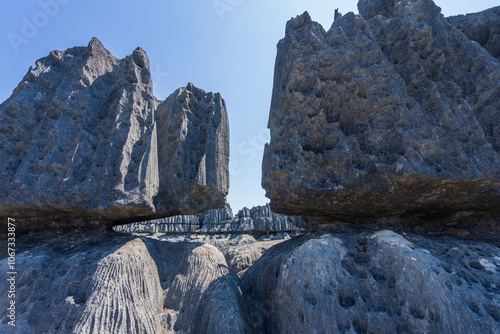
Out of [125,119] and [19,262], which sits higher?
[125,119]

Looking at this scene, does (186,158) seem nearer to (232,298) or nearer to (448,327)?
(232,298)

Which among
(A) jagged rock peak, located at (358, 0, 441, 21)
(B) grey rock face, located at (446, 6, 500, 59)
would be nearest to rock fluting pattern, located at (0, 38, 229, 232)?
(A) jagged rock peak, located at (358, 0, 441, 21)

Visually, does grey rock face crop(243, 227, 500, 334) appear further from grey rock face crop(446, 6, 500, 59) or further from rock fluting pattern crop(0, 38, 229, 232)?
grey rock face crop(446, 6, 500, 59)

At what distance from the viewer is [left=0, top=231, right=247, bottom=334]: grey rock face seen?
14.3 feet

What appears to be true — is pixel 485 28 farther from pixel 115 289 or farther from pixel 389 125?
pixel 115 289

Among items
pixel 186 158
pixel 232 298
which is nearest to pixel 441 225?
pixel 232 298

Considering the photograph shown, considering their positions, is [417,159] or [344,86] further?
[344,86]

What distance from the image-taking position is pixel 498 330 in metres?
3.08

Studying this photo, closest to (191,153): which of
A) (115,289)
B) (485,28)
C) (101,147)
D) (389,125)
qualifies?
(101,147)

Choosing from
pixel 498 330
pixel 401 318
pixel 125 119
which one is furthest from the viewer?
pixel 125 119

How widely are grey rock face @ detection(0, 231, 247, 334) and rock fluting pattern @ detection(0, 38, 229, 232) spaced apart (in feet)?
2.69

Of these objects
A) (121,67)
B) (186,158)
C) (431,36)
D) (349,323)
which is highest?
(121,67)

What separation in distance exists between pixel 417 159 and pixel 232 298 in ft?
14.4

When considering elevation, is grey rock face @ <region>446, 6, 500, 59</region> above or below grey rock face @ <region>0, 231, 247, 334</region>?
above
